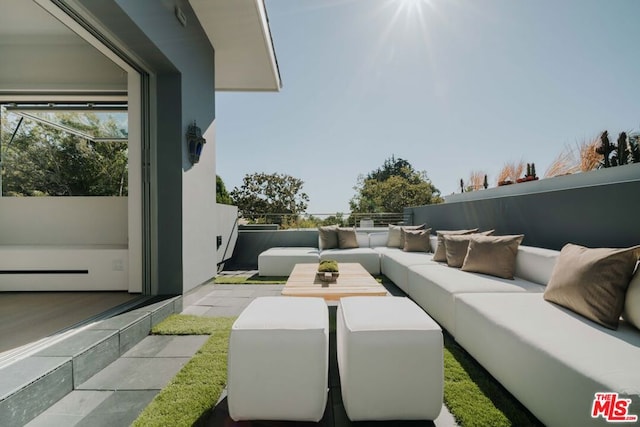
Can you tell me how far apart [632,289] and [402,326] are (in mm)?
1129

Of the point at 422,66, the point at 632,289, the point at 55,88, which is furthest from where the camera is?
the point at 422,66

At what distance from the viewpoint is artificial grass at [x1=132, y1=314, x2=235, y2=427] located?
1.23m

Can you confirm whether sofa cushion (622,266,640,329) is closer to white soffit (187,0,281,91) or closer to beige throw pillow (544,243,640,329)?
beige throw pillow (544,243,640,329)

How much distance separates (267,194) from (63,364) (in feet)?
43.9

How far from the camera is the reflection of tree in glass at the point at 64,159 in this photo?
3.38 meters

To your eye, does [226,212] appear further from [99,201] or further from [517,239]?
[517,239]

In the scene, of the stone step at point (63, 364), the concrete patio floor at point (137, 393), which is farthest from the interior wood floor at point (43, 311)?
the concrete patio floor at point (137, 393)

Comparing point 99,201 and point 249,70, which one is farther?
point 249,70

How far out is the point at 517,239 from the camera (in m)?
2.52

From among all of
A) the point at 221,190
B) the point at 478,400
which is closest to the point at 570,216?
the point at 478,400

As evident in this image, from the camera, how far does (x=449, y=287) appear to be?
86.1 inches

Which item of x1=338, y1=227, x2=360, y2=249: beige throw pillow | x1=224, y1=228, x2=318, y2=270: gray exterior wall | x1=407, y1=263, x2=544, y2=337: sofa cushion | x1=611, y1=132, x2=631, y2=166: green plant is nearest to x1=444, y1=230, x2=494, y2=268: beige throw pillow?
x1=407, y1=263, x2=544, y2=337: sofa cushion

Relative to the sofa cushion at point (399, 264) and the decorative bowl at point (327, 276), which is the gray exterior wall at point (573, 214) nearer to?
the sofa cushion at point (399, 264)

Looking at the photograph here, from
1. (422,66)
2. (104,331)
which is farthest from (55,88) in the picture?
(422,66)
